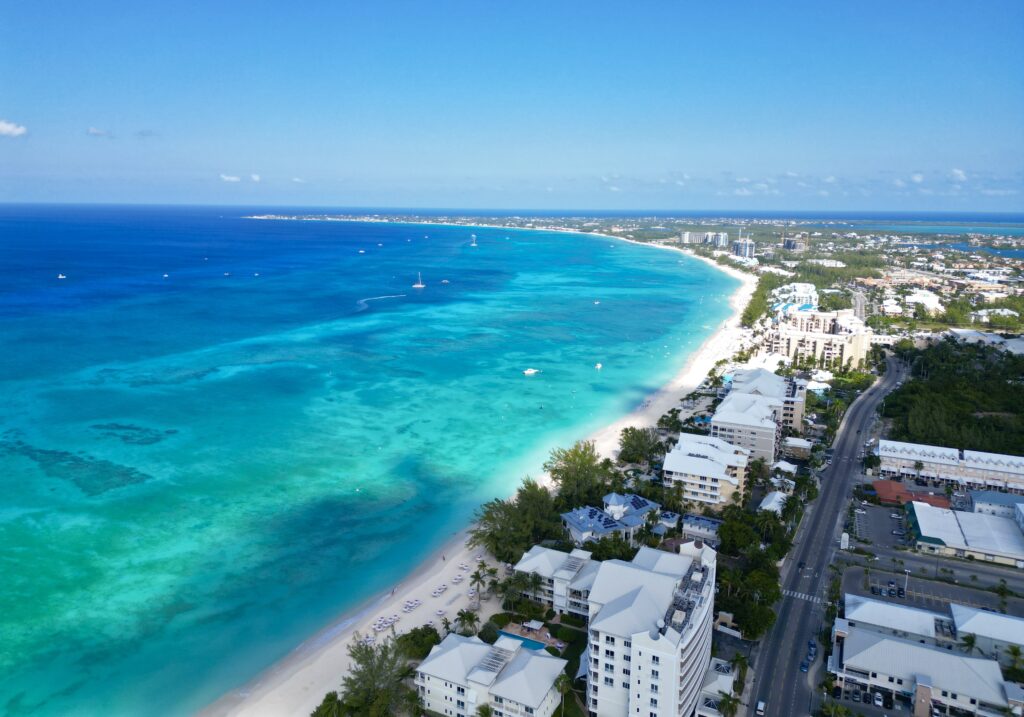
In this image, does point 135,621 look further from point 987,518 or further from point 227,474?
point 987,518

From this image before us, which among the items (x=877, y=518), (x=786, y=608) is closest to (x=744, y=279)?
(x=877, y=518)

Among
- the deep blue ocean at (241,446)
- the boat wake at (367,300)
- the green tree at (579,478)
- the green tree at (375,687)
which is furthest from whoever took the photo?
the boat wake at (367,300)

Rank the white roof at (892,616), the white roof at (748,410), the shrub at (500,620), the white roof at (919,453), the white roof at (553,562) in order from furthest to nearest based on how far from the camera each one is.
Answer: the white roof at (748,410), the white roof at (919,453), the white roof at (553,562), the shrub at (500,620), the white roof at (892,616)

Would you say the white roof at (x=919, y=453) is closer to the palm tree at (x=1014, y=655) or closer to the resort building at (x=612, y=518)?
the resort building at (x=612, y=518)

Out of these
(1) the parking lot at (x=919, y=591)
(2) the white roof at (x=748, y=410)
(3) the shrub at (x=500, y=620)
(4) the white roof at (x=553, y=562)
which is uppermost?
(2) the white roof at (x=748, y=410)

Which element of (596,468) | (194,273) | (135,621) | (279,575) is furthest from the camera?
(194,273)

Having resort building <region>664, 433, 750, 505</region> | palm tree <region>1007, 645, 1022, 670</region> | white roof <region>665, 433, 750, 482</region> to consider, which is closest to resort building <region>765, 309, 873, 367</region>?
white roof <region>665, 433, 750, 482</region>

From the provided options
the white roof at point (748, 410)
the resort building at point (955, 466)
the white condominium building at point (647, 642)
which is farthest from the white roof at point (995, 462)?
the white condominium building at point (647, 642)
